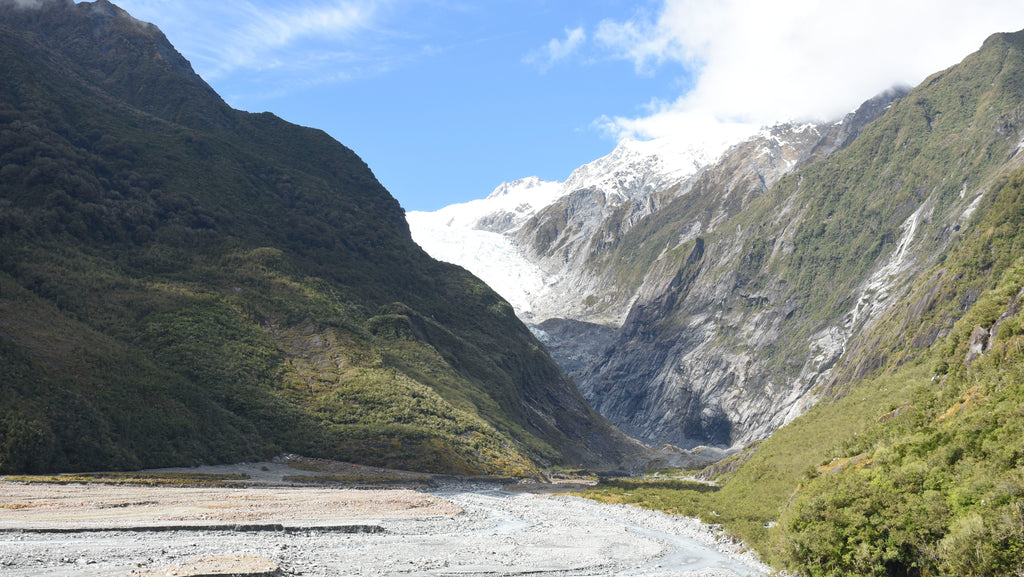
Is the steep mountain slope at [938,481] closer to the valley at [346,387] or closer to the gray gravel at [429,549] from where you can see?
the valley at [346,387]

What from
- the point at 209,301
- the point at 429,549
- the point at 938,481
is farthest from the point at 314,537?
the point at 209,301

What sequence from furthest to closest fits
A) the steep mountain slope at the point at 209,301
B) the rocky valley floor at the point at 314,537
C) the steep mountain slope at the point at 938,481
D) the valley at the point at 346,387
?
the steep mountain slope at the point at 209,301 < the rocky valley floor at the point at 314,537 < the valley at the point at 346,387 < the steep mountain slope at the point at 938,481

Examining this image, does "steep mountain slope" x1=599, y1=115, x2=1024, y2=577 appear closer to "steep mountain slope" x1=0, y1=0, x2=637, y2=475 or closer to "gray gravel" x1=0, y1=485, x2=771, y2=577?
"gray gravel" x1=0, y1=485, x2=771, y2=577

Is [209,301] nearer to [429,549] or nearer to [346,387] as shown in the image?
[346,387]

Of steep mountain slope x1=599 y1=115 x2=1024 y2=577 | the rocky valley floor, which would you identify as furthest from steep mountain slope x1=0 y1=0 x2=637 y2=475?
steep mountain slope x1=599 y1=115 x2=1024 y2=577

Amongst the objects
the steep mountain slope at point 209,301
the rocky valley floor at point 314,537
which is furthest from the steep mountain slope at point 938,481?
the steep mountain slope at point 209,301

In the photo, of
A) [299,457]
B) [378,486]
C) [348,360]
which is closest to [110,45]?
[348,360]
